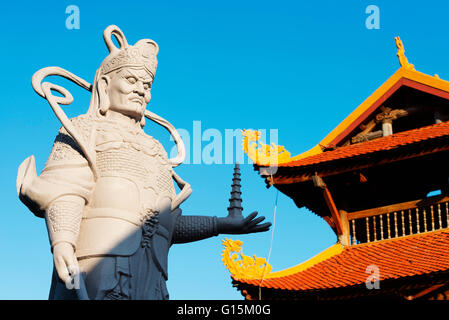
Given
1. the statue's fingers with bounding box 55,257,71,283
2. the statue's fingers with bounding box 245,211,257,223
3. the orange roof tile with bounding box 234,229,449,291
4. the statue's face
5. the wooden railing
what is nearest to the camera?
the statue's fingers with bounding box 55,257,71,283

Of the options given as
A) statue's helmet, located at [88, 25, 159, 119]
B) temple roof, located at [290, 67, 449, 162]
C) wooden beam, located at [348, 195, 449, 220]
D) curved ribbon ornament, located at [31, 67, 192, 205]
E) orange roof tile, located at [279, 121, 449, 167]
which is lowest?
curved ribbon ornament, located at [31, 67, 192, 205]

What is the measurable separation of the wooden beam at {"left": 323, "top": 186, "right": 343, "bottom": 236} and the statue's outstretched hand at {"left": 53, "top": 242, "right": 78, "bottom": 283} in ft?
29.1

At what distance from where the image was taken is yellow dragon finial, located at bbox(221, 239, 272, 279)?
12617mm

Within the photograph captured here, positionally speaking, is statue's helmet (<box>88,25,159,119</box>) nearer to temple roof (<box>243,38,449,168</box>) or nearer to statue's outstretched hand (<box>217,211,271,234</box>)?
statue's outstretched hand (<box>217,211,271,234</box>)

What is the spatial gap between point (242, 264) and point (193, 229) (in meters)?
5.81

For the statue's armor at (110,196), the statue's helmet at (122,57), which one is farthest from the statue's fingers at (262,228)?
the statue's helmet at (122,57)

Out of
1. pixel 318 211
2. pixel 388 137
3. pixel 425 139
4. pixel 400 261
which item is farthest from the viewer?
pixel 318 211

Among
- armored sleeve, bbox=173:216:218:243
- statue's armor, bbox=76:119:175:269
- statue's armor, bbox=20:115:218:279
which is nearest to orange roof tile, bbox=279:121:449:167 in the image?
armored sleeve, bbox=173:216:218:243

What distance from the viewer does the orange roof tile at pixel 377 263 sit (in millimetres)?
11645

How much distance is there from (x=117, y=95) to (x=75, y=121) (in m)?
0.48

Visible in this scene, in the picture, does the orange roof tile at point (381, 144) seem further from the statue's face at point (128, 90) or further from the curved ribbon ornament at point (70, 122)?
the statue's face at point (128, 90)

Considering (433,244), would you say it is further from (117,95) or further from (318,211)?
(117,95)
